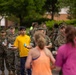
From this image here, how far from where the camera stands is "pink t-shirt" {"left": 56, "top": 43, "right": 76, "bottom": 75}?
6.13 m

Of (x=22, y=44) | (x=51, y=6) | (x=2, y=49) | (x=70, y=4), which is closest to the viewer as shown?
(x=22, y=44)

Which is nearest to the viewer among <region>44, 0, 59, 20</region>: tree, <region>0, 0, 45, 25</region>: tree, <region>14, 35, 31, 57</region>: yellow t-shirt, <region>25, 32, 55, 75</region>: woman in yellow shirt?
<region>25, 32, 55, 75</region>: woman in yellow shirt

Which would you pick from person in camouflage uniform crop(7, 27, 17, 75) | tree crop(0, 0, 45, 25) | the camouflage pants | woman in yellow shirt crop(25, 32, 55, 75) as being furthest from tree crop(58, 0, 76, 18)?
woman in yellow shirt crop(25, 32, 55, 75)

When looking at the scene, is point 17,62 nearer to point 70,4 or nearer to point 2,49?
point 2,49

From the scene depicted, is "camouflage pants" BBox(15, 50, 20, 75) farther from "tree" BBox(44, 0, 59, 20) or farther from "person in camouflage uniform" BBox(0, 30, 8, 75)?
"tree" BBox(44, 0, 59, 20)

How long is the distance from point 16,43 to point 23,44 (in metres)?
0.22

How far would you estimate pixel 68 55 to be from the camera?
6.17 meters

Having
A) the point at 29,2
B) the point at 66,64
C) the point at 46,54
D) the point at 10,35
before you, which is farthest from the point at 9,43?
the point at 29,2

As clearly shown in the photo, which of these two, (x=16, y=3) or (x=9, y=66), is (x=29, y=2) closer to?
(x=16, y=3)

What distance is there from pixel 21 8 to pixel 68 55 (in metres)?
45.5

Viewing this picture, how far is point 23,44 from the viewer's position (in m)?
10.9

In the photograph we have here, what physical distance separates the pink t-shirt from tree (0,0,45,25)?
4470cm

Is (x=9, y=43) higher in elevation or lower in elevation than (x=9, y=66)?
higher

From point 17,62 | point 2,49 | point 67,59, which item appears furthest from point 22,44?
point 67,59
